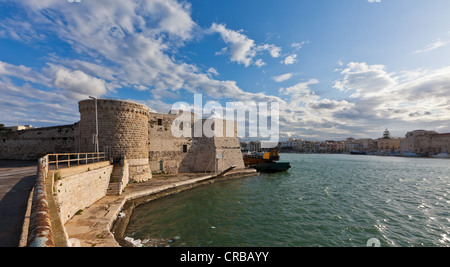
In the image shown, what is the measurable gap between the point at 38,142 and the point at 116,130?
1165cm

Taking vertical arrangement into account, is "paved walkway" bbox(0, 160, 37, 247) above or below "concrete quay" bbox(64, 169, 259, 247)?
above

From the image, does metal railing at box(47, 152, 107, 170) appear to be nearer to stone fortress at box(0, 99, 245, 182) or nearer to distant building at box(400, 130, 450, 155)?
stone fortress at box(0, 99, 245, 182)

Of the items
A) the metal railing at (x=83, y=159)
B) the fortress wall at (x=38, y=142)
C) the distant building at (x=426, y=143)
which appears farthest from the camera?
the distant building at (x=426, y=143)

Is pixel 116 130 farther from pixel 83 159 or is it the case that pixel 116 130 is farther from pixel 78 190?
pixel 78 190

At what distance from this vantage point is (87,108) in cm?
1345

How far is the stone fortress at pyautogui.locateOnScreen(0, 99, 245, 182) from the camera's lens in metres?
13.5

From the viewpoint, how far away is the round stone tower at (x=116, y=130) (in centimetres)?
1333

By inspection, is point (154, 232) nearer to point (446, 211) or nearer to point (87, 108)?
point (87, 108)

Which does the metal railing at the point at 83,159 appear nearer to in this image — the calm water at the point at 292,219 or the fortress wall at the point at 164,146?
the calm water at the point at 292,219

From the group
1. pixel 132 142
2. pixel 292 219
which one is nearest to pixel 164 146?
pixel 132 142

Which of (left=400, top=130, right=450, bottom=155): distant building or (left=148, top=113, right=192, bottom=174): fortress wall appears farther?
(left=400, top=130, right=450, bottom=155): distant building

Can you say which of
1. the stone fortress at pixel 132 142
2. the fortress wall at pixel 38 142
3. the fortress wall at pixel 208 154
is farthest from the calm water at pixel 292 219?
the fortress wall at pixel 38 142

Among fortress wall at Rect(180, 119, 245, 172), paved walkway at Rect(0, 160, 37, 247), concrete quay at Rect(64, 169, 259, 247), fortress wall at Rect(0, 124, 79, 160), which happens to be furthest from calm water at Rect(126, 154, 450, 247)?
fortress wall at Rect(0, 124, 79, 160)
